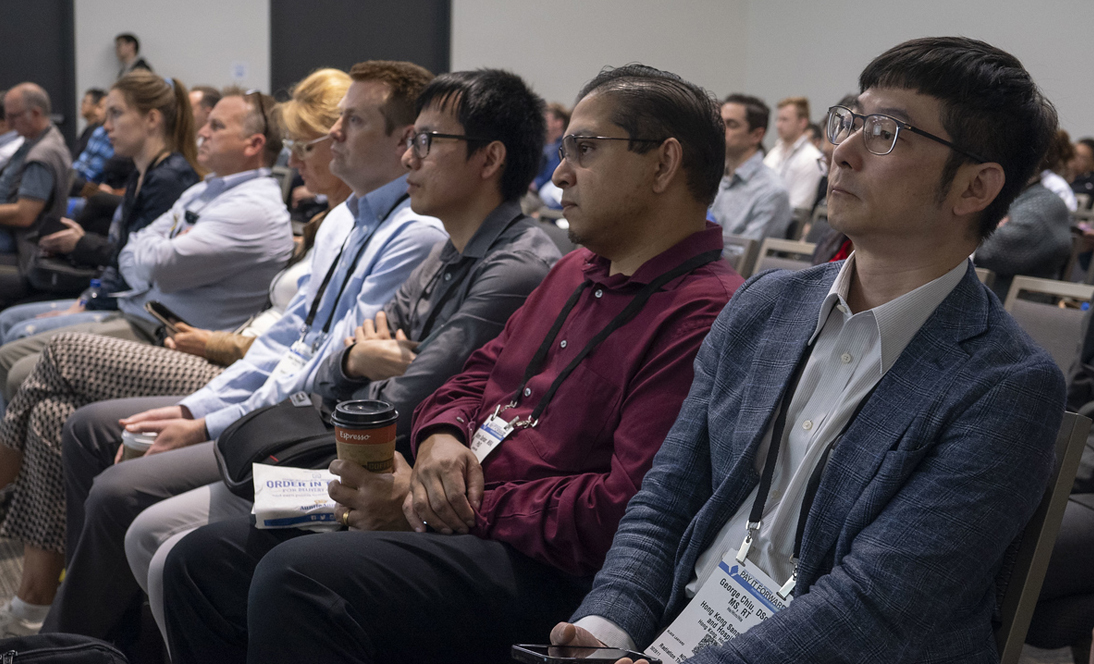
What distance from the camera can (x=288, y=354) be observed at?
233 cm

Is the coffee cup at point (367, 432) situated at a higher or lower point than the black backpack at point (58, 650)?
higher

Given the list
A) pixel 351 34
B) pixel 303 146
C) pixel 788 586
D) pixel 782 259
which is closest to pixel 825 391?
pixel 788 586

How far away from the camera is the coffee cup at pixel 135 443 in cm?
212

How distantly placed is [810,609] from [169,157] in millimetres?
3361

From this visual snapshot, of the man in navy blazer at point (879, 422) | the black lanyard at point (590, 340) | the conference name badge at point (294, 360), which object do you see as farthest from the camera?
the conference name badge at point (294, 360)

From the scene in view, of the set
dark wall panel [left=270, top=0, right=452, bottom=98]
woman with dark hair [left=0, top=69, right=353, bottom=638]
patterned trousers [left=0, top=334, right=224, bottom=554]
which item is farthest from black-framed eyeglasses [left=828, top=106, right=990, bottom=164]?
dark wall panel [left=270, top=0, right=452, bottom=98]

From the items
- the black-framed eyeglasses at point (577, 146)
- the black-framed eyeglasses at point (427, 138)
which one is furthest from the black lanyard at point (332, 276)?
the black-framed eyeglasses at point (577, 146)

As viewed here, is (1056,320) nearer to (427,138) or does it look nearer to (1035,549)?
(1035,549)

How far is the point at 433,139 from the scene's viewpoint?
2.01m

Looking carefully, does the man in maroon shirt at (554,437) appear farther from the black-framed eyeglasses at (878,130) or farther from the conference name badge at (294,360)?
the conference name badge at (294,360)

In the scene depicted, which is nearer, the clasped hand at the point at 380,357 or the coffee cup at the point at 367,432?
the coffee cup at the point at 367,432

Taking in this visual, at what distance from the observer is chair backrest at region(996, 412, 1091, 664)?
108 centimetres

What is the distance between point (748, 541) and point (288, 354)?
5.06ft

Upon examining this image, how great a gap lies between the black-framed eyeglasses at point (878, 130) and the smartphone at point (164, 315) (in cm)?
223
